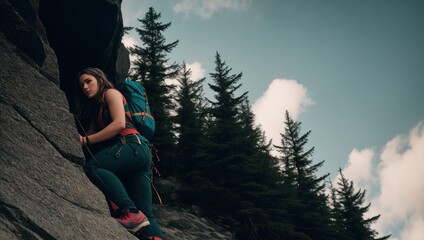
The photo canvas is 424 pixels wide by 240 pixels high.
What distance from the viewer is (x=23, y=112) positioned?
3418 mm

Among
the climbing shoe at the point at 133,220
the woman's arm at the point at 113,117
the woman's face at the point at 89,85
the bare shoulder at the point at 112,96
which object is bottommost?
the climbing shoe at the point at 133,220

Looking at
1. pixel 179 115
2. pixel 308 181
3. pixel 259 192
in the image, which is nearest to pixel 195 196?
pixel 259 192

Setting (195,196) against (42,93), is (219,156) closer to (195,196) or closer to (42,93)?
(195,196)

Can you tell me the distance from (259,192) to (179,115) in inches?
366

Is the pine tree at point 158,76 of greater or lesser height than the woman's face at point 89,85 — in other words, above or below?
above

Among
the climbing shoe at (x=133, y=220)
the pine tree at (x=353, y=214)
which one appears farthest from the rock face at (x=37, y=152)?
the pine tree at (x=353, y=214)

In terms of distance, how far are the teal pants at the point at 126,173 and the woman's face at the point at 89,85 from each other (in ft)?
2.49

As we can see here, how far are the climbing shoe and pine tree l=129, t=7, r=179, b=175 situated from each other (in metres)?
14.5

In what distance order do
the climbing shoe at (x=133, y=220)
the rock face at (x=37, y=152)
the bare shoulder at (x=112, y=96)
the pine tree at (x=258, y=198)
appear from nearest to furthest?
the rock face at (x=37, y=152) < the climbing shoe at (x=133, y=220) < the bare shoulder at (x=112, y=96) < the pine tree at (x=258, y=198)

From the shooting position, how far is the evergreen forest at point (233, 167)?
16078mm

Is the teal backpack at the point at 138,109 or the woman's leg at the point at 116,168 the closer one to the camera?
the woman's leg at the point at 116,168

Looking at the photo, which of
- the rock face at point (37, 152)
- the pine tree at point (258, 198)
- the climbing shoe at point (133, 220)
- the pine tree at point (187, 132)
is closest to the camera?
the rock face at point (37, 152)

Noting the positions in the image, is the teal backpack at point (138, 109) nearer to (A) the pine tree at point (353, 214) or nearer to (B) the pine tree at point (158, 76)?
(B) the pine tree at point (158, 76)

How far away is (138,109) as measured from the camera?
3883mm
